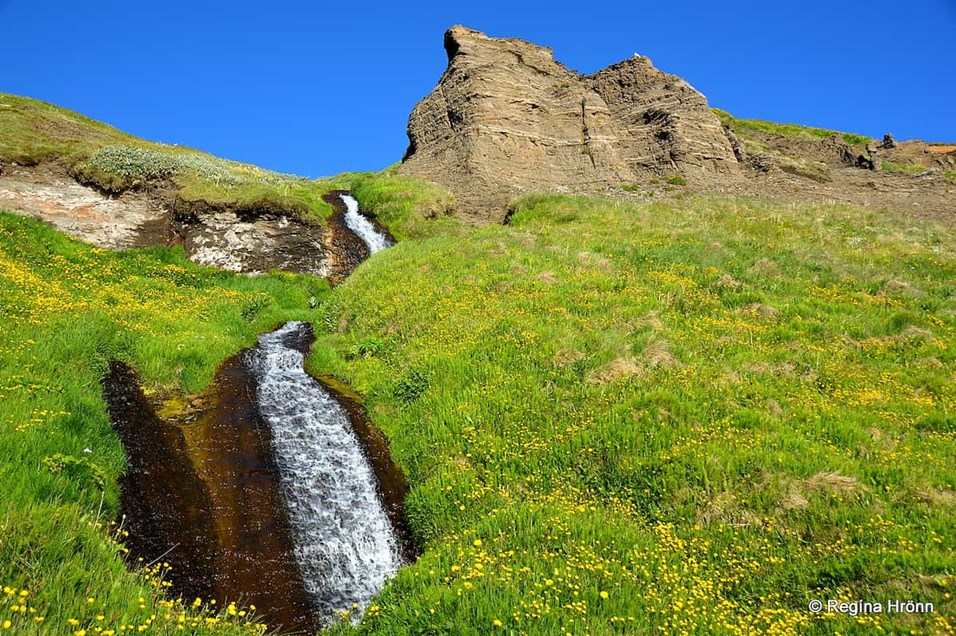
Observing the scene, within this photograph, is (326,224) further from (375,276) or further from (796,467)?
(796,467)

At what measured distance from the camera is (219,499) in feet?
33.9

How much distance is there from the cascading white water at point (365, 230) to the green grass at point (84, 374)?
253 inches

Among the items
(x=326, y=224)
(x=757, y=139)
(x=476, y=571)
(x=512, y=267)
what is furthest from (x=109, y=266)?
(x=757, y=139)

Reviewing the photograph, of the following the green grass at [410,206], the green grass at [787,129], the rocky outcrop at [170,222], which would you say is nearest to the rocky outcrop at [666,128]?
the green grass at [410,206]

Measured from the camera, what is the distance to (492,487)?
9.96 m

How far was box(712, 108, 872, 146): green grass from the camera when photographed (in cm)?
6091

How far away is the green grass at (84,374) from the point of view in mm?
5848

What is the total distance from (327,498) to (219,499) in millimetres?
2045

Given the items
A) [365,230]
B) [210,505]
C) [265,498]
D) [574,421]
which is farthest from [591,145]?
[210,505]

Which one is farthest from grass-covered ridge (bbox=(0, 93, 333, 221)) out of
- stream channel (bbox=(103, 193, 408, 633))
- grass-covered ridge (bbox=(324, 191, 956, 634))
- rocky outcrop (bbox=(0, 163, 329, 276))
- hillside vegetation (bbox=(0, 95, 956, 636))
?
stream channel (bbox=(103, 193, 408, 633))

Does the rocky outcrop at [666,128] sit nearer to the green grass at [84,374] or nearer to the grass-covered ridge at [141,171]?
the grass-covered ridge at [141,171]

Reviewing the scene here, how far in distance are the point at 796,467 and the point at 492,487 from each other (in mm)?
5242

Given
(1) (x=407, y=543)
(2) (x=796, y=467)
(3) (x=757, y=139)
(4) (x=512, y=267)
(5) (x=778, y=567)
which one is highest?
(3) (x=757, y=139)

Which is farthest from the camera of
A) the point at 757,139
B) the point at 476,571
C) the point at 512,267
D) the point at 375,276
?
the point at 757,139
